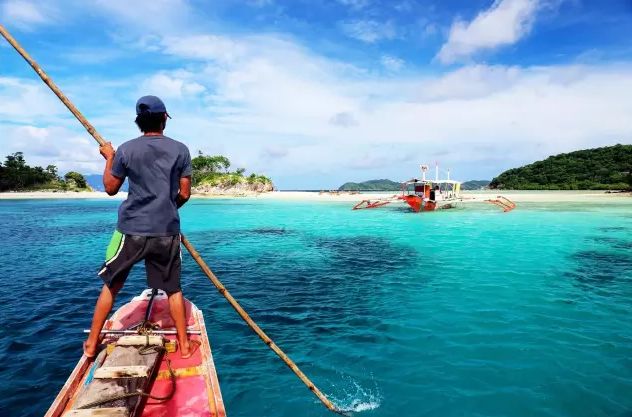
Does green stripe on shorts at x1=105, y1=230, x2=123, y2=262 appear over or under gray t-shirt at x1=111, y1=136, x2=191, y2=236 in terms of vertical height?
under

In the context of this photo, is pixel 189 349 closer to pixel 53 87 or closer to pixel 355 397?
pixel 355 397

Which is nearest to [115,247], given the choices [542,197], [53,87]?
[53,87]

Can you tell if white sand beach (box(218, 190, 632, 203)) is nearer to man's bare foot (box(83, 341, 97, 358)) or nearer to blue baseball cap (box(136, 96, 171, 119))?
blue baseball cap (box(136, 96, 171, 119))

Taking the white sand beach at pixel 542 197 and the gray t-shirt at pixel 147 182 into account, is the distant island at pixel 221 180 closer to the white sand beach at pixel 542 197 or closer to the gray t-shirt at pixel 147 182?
the white sand beach at pixel 542 197

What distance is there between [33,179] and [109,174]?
465ft

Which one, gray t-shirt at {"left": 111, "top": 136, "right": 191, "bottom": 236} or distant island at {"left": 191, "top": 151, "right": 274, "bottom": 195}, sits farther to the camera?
distant island at {"left": 191, "top": 151, "right": 274, "bottom": 195}

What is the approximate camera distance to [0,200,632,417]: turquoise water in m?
6.70

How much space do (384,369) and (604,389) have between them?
3.90m

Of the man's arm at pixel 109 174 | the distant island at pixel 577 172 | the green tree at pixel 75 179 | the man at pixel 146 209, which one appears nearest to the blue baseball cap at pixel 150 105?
the man at pixel 146 209

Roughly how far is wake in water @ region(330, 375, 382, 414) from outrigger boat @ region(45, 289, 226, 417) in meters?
2.75

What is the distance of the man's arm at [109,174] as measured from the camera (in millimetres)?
4773

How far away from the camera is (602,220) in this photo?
36906 mm

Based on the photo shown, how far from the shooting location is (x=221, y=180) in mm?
119438

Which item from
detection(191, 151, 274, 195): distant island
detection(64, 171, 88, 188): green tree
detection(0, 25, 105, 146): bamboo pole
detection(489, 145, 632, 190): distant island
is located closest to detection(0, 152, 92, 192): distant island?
detection(64, 171, 88, 188): green tree
